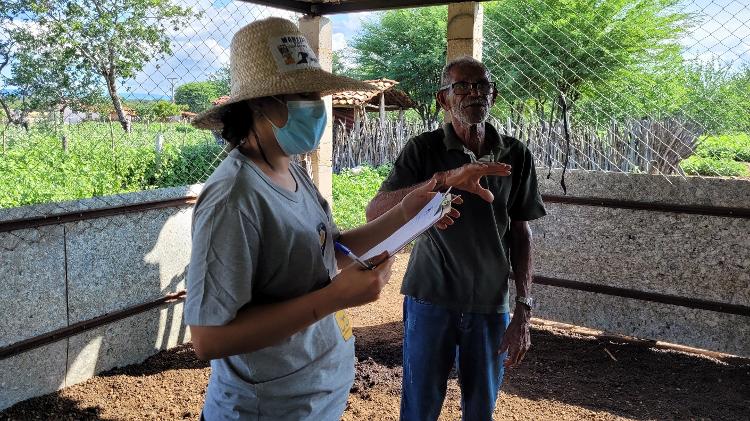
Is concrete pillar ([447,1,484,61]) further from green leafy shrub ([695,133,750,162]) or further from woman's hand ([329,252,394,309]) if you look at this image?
green leafy shrub ([695,133,750,162])

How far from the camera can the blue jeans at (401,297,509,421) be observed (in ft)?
8.07

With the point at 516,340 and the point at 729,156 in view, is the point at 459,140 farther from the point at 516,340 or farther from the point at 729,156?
the point at 729,156

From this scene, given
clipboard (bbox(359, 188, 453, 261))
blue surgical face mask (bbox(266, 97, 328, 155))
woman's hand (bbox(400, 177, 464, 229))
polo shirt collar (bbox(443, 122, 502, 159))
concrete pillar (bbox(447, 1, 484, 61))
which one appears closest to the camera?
clipboard (bbox(359, 188, 453, 261))

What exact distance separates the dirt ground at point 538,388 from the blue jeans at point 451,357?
1381 millimetres

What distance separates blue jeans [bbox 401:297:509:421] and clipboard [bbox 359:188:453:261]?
2.50ft

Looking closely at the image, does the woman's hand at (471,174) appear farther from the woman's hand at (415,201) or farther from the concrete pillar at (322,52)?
the concrete pillar at (322,52)

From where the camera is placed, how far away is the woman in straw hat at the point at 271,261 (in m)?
1.30

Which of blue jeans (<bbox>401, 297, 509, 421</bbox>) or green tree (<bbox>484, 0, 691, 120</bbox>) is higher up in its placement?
green tree (<bbox>484, 0, 691, 120</bbox>)

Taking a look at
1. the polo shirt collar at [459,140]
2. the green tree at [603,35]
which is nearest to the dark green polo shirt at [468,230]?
the polo shirt collar at [459,140]

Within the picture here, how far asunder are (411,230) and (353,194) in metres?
9.94

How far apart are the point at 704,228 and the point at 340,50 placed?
30.5m

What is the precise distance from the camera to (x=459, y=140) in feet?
8.45

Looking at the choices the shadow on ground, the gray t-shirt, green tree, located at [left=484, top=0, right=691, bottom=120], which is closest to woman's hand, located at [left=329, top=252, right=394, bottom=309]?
the gray t-shirt

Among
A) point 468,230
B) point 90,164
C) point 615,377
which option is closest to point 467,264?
point 468,230
